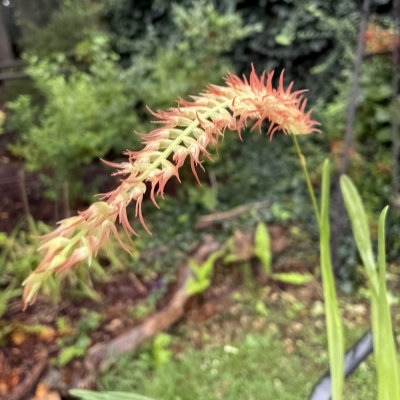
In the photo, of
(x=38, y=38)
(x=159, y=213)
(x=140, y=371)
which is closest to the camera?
(x=140, y=371)

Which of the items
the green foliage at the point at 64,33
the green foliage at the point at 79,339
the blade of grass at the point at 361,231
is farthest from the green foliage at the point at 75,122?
the blade of grass at the point at 361,231

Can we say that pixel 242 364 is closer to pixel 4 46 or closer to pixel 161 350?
pixel 161 350

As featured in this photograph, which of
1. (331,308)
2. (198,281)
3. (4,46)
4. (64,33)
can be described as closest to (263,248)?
(198,281)

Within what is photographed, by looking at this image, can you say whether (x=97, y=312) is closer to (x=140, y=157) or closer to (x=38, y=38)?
Result: (x=140, y=157)

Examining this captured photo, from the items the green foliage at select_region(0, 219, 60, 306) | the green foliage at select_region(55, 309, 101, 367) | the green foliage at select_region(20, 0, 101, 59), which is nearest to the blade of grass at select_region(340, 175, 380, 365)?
the green foliage at select_region(55, 309, 101, 367)

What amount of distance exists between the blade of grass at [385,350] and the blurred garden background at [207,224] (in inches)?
29.4

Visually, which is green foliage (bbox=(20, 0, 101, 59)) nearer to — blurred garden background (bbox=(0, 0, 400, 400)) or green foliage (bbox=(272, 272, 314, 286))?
blurred garden background (bbox=(0, 0, 400, 400))

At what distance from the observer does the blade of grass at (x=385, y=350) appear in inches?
17.6

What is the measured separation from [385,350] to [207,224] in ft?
5.65

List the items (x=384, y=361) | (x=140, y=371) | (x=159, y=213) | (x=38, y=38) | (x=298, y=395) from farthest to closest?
(x=38, y=38)
(x=159, y=213)
(x=140, y=371)
(x=298, y=395)
(x=384, y=361)

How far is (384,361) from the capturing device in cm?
46

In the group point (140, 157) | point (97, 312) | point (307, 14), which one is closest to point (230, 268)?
point (97, 312)

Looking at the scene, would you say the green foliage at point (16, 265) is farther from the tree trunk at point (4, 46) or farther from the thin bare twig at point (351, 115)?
the tree trunk at point (4, 46)

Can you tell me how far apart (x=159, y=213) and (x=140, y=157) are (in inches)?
81.4
